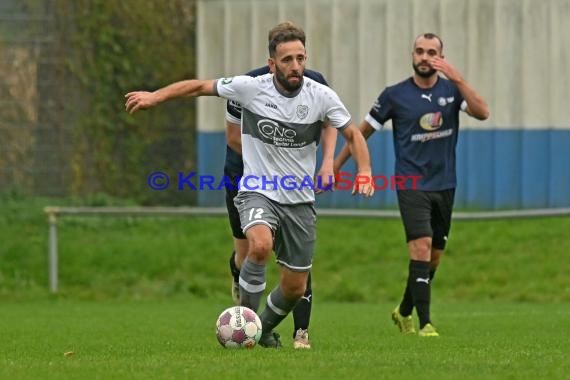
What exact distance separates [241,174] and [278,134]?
125 centimetres

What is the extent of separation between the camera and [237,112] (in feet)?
33.2

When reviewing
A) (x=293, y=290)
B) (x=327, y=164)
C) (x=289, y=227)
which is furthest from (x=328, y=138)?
(x=293, y=290)

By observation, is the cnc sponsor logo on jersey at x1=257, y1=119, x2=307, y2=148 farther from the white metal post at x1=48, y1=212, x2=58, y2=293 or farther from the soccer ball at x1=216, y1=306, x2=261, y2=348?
the white metal post at x1=48, y1=212, x2=58, y2=293

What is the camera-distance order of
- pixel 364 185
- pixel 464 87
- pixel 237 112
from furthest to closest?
pixel 464 87 → pixel 237 112 → pixel 364 185

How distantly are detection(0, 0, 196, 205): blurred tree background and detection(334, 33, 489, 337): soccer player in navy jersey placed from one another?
9085 mm

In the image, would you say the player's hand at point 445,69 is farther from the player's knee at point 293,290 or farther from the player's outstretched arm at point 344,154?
the player's knee at point 293,290

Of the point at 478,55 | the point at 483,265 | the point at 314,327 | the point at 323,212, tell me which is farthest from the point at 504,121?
the point at 314,327

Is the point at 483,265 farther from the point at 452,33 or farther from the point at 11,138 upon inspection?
the point at 11,138

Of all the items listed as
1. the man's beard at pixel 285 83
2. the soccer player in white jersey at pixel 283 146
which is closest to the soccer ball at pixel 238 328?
the soccer player in white jersey at pixel 283 146

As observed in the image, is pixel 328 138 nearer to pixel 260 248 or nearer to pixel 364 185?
pixel 364 185

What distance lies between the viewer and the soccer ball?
907 cm

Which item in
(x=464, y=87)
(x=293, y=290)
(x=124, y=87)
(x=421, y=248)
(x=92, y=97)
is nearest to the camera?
(x=293, y=290)

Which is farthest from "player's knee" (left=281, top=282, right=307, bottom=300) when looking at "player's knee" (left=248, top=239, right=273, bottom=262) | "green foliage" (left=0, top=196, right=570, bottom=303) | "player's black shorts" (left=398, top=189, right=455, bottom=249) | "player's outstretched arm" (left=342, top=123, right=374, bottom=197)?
A: "green foliage" (left=0, top=196, right=570, bottom=303)

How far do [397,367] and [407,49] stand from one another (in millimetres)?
13028
